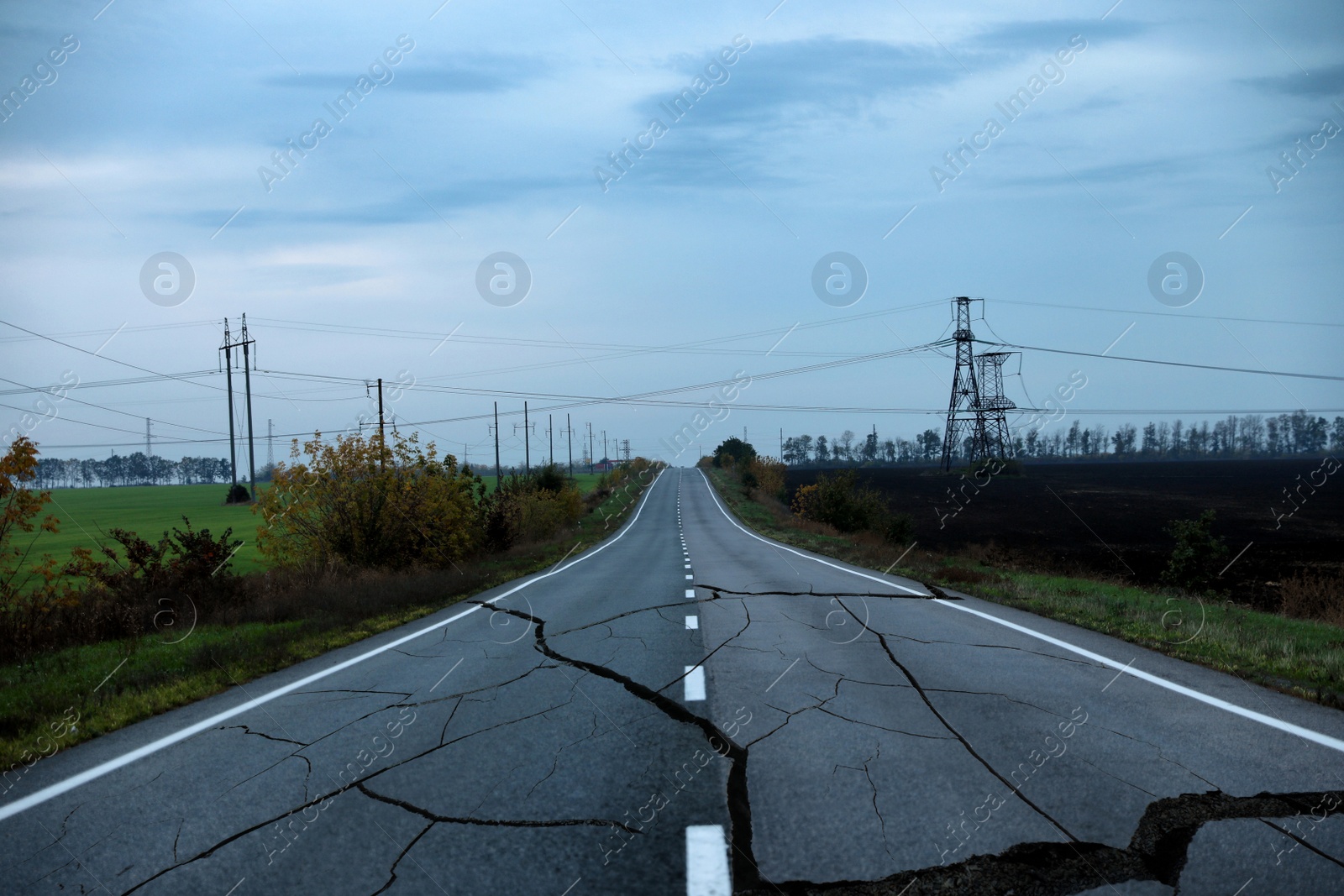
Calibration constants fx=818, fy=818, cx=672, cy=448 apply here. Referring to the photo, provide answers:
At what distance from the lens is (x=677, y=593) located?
1449 centimetres

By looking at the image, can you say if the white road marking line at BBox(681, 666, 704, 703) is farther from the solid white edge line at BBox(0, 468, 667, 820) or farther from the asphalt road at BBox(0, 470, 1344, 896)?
the solid white edge line at BBox(0, 468, 667, 820)

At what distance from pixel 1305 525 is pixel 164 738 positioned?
5496 centimetres

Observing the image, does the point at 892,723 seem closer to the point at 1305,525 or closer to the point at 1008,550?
the point at 1008,550

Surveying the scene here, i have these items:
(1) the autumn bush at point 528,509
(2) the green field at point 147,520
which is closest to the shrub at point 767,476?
(1) the autumn bush at point 528,509

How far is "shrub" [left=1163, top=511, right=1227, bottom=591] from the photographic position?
21.8 meters

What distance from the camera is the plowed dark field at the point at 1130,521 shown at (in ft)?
96.3

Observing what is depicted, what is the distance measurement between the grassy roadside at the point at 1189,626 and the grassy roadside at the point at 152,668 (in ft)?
30.2

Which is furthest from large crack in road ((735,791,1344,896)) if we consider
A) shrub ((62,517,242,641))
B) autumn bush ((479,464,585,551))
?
autumn bush ((479,464,585,551))

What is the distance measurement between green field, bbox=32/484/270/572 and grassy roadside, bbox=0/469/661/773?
Answer: 17.6 m

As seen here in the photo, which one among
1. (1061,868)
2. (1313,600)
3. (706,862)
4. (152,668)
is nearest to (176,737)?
(152,668)

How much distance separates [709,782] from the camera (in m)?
Result: 4.66

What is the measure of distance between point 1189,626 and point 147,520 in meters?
64.6

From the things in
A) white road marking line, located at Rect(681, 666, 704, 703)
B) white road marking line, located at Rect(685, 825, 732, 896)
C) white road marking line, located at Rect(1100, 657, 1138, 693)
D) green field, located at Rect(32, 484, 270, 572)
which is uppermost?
white road marking line, located at Rect(685, 825, 732, 896)

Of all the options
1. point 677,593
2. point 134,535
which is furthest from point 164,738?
point 134,535
